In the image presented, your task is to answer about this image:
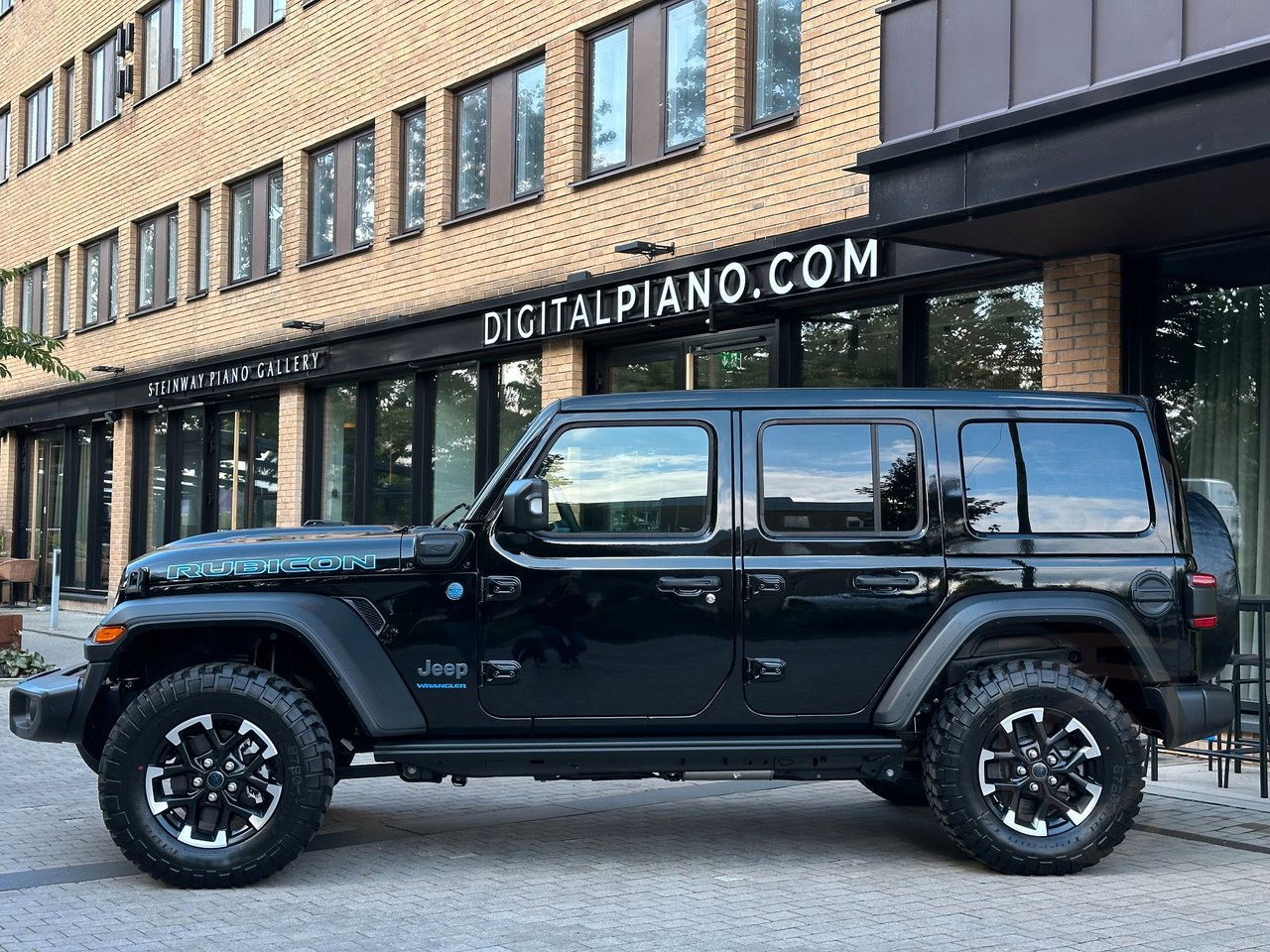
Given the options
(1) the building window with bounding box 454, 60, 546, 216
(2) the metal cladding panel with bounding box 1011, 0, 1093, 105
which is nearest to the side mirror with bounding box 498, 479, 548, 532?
(2) the metal cladding panel with bounding box 1011, 0, 1093, 105

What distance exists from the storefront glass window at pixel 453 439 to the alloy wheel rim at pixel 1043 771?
35.1ft

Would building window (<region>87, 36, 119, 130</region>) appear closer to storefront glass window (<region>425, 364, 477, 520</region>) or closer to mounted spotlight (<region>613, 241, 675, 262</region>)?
storefront glass window (<region>425, 364, 477, 520</region>)

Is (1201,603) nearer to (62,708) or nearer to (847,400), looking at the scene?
(847,400)

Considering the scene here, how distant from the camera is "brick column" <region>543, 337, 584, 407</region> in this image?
14.8m

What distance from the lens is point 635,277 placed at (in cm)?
1370

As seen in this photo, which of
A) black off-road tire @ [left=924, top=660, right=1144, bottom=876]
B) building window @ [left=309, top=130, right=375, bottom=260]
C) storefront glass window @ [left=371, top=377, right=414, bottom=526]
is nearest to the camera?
black off-road tire @ [left=924, top=660, right=1144, bottom=876]

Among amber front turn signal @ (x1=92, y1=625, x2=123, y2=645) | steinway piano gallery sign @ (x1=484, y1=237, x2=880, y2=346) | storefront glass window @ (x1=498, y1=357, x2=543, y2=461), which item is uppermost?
steinway piano gallery sign @ (x1=484, y1=237, x2=880, y2=346)

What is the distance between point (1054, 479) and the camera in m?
6.55


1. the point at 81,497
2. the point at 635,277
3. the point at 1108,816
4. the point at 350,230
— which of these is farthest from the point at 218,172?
the point at 1108,816

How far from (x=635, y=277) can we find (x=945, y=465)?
750 cm

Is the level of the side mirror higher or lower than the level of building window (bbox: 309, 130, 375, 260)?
lower

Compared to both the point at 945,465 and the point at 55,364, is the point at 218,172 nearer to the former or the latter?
the point at 55,364

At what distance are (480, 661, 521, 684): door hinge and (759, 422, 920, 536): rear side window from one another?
1.23 m

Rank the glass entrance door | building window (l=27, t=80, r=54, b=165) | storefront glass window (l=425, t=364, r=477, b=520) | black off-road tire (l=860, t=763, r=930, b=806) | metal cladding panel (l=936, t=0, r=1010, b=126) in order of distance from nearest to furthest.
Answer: black off-road tire (l=860, t=763, r=930, b=806)
metal cladding panel (l=936, t=0, r=1010, b=126)
the glass entrance door
storefront glass window (l=425, t=364, r=477, b=520)
building window (l=27, t=80, r=54, b=165)
